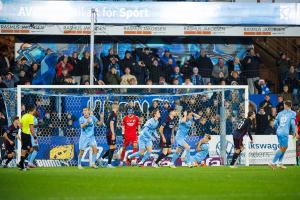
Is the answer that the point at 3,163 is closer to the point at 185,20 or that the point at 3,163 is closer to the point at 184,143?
the point at 184,143

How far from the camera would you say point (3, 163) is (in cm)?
2431

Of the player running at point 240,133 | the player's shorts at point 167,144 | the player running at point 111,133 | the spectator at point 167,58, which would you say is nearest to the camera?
the player running at point 240,133

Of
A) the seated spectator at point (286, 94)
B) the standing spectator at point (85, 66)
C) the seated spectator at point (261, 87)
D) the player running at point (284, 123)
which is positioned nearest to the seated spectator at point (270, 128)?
the seated spectator at point (286, 94)

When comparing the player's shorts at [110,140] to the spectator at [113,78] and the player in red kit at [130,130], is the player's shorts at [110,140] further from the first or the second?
the spectator at [113,78]

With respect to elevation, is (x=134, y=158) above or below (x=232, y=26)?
below

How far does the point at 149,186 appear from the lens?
14.9m

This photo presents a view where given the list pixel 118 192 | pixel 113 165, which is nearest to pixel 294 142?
pixel 113 165

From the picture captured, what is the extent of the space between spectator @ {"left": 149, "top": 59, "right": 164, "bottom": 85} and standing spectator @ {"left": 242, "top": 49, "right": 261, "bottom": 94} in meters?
3.49

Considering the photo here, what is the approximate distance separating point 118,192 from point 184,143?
1041cm

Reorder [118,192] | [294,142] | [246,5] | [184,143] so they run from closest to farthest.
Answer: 1. [118,192]
2. [184,143]
3. [294,142]
4. [246,5]

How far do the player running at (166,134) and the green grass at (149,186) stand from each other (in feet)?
15.8

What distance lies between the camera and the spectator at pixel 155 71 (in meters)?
27.4

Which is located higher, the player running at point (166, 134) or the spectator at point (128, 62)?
the spectator at point (128, 62)

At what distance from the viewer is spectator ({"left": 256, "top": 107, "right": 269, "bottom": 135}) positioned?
2631cm
